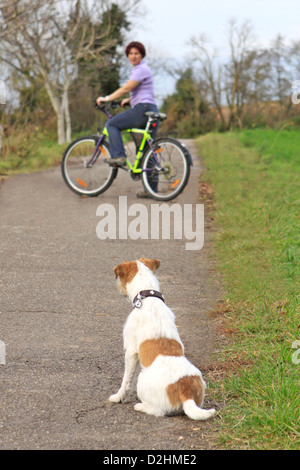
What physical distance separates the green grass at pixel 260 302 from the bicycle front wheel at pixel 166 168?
66cm

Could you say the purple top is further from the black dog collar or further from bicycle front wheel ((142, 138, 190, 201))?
the black dog collar

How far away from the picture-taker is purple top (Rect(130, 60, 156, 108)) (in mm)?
8594

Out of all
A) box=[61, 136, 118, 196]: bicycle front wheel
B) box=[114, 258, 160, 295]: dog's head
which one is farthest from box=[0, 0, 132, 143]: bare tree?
box=[114, 258, 160, 295]: dog's head

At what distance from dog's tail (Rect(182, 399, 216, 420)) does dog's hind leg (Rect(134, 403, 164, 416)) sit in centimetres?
19

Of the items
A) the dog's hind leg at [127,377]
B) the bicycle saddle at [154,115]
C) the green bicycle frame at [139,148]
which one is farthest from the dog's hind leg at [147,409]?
the bicycle saddle at [154,115]

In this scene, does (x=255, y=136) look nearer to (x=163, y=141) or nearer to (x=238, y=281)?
(x=163, y=141)

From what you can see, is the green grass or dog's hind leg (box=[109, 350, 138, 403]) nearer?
the green grass

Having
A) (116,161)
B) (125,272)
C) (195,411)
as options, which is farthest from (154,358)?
(116,161)

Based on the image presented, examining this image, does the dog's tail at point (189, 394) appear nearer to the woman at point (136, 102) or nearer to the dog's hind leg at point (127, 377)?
the dog's hind leg at point (127, 377)

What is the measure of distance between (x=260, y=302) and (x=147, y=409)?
1783 millimetres

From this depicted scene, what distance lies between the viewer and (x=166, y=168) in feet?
27.9

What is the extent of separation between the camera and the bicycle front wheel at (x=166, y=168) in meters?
8.38
